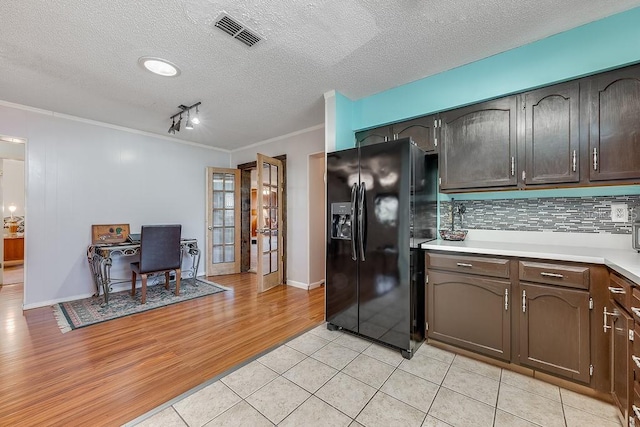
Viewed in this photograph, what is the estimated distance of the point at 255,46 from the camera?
2008 mm

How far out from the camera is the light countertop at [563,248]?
1.48 meters

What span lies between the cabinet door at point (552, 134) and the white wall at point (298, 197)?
8.35 feet

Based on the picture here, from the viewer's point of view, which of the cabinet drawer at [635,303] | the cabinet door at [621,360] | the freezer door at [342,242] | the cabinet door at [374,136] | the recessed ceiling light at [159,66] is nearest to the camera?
the cabinet drawer at [635,303]

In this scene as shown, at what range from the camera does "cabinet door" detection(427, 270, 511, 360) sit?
1.87 metres

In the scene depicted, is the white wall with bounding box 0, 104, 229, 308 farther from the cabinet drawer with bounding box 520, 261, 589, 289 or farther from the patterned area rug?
the cabinet drawer with bounding box 520, 261, 589, 289

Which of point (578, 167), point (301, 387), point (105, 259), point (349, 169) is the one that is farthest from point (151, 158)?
point (578, 167)

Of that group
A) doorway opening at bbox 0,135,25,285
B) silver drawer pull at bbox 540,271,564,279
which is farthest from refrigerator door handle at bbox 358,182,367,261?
doorway opening at bbox 0,135,25,285

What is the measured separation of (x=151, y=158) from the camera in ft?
14.0

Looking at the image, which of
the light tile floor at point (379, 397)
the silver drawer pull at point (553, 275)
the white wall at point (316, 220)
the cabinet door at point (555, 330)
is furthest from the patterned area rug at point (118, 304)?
the silver drawer pull at point (553, 275)

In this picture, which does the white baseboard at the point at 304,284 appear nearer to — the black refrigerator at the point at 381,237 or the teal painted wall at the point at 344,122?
the black refrigerator at the point at 381,237

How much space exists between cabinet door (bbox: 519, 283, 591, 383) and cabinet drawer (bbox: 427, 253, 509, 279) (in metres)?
0.16

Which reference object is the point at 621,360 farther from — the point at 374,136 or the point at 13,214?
the point at 13,214

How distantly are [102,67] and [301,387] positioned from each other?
3.10 meters

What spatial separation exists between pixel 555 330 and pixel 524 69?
1.92 metres
